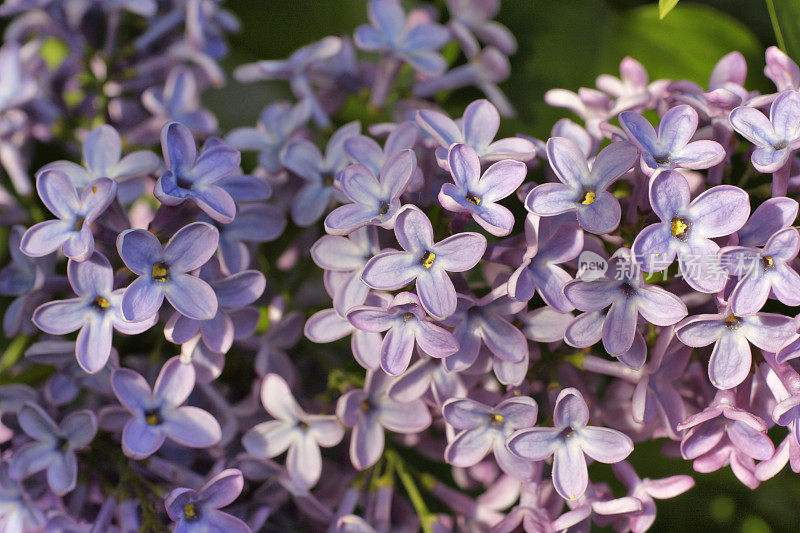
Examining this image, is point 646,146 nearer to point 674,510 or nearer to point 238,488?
point 238,488

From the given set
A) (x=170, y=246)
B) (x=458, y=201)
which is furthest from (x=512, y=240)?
(x=170, y=246)

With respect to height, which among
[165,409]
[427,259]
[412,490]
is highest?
[427,259]

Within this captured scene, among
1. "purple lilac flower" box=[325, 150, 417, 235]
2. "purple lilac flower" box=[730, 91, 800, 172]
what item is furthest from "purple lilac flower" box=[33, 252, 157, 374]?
"purple lilac flower" box=[730, 91, 800, 172]

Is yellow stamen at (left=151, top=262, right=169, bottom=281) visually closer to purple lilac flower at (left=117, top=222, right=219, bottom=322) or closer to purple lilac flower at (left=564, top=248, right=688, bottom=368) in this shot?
purple lilac flower at (left=117, top=222, right=219, bottom=322)

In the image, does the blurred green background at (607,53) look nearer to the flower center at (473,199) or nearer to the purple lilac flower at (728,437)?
the purple lilac flower at (728,437)

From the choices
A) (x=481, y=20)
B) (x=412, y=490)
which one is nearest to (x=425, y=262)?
(x=412, y=490)

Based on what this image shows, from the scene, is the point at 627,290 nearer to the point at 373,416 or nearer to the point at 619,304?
the point at 619,304

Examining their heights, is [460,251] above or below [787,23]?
below
